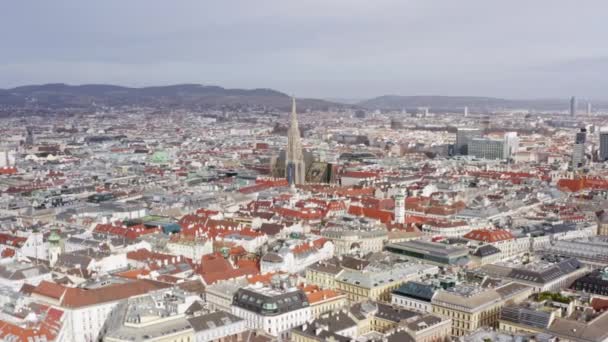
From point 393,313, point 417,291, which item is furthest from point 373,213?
point 393,313

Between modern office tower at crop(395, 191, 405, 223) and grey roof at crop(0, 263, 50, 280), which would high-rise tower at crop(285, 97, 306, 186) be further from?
grey roof at crop(0, 263, 50, 280)

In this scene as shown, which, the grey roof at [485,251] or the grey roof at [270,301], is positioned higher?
the grey roof at [270,301]

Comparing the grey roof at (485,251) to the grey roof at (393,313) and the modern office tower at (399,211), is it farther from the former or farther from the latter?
the grey roof at (393,313)

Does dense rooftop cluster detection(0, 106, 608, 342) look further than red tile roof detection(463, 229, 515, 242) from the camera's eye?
No

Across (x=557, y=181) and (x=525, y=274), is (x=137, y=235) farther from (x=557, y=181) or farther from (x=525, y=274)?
(x=557, y=181)

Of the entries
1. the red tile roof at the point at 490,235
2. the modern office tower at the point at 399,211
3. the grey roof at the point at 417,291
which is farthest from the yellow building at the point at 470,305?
the modern office tower at the point at 399,211

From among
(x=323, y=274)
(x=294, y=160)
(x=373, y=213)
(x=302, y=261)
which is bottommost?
(x=302, y=261)

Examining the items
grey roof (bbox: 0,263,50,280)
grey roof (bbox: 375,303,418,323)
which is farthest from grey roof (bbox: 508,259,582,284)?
grey roof (bbox: 0,263,50,280)

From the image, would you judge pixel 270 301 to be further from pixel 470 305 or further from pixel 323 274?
pixel 470 305
